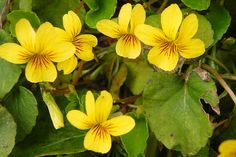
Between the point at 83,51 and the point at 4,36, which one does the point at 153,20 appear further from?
the point at 4,36

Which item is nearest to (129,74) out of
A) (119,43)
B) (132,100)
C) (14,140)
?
(132,100)

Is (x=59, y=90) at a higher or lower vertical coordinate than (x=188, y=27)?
lower

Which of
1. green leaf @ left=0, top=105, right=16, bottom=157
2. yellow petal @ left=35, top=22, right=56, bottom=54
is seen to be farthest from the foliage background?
yellow petal @ left=35, top=22, right=56, bottom=54

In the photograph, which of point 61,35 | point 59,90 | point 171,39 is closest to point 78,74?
point 59,90

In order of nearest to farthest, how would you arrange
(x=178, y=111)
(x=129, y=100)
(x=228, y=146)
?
(x=228, y=146) → (x=178, y=111) → (x=129, y=100)

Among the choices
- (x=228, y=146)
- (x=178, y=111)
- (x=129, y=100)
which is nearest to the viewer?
(x=228, y=146)

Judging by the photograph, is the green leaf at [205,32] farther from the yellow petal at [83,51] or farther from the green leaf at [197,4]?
the yellow petal at [83,51]

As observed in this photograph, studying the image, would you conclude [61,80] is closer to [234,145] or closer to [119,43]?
[119,43]
